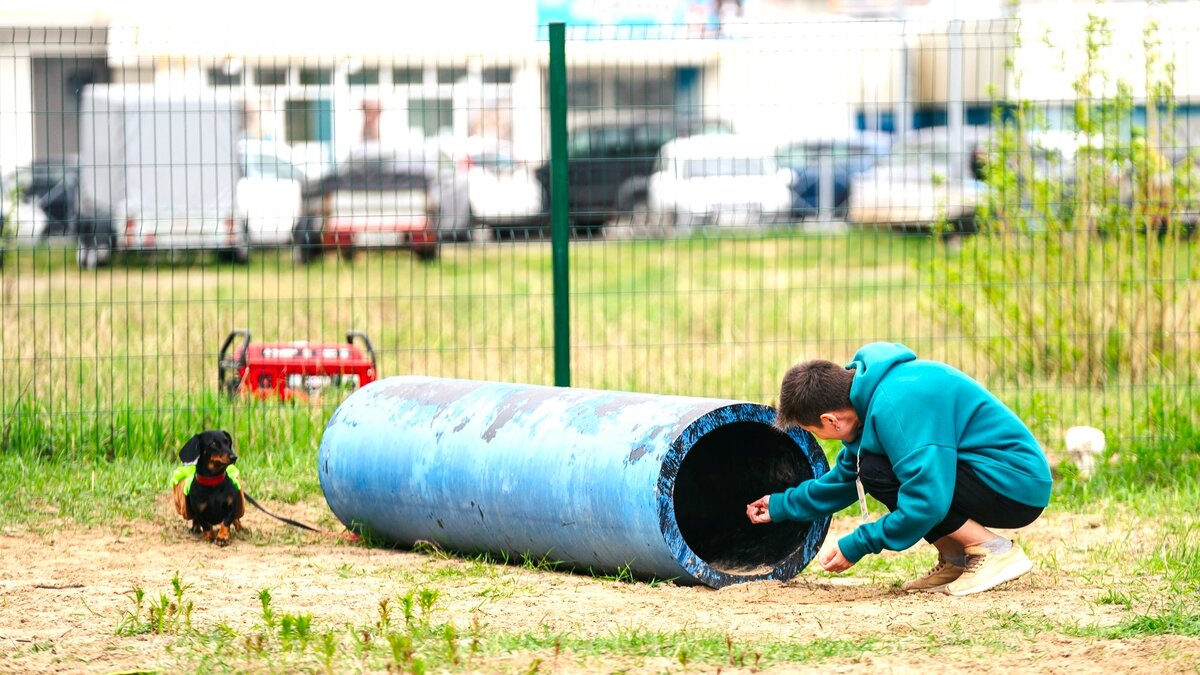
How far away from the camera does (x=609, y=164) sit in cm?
1062

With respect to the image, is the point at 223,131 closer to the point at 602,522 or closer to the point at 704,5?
the point at 602,522

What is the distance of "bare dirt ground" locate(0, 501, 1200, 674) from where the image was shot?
4176 mm

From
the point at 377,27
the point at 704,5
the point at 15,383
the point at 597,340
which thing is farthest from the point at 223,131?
the point at 704,5

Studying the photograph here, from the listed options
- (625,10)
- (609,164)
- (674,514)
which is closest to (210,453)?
(674,514)

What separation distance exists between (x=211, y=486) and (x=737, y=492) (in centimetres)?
224

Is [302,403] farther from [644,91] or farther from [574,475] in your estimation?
[574,475]

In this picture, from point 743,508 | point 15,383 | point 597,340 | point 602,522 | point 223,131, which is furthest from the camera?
point 223,131

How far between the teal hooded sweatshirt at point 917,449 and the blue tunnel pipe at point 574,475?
1.35 feet

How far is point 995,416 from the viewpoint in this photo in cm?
508

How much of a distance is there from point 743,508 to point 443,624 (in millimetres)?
1849

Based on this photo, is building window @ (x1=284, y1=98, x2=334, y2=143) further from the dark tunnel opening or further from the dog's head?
the dark tunnel opening

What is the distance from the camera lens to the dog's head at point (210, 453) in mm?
6168

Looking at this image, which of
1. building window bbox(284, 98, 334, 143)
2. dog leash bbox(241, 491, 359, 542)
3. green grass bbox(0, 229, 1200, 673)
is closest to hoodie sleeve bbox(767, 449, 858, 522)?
green grass bbox(0, 229, 1200, 673)

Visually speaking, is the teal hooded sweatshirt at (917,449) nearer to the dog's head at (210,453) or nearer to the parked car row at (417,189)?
the dog's head at (210,453)
